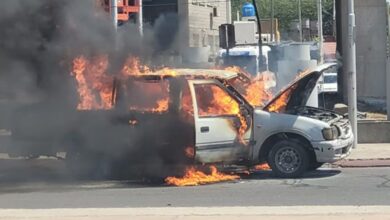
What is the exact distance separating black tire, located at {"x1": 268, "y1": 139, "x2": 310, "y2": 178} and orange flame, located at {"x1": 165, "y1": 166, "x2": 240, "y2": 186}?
708 mm

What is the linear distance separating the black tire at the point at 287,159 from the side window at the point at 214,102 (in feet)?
2.94

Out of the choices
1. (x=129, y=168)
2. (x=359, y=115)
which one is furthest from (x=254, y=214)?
(x=359, y=115)

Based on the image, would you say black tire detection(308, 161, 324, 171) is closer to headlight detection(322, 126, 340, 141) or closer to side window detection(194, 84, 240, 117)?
headlight detection(322, 126, 340, 141)

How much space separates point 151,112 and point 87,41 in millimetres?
1739

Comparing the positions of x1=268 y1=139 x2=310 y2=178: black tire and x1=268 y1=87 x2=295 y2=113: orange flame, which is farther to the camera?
x1=268 y1=87 x2=295 y2=113: orange flame

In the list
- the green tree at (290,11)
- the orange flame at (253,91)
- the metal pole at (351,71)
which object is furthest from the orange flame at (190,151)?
the green tree at (290,11)

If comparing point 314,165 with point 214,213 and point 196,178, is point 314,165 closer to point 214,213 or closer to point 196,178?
point 196,178

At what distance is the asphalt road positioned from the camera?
9078 mm

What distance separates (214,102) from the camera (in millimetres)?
11008

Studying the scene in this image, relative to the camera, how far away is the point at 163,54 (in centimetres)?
1198

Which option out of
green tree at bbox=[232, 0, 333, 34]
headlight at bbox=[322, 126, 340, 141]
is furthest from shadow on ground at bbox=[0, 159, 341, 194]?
green tree at bbox=[232, 0, 333, 34]

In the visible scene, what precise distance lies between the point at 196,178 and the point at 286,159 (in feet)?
4.86

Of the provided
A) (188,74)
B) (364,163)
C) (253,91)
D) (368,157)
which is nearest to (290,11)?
(368,157)

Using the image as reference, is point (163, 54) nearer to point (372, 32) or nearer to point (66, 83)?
point (66, 83)
